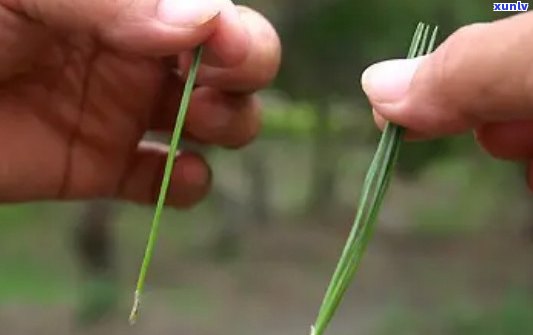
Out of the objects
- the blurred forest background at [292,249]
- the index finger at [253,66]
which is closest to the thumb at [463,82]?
the index finger at [253,66]

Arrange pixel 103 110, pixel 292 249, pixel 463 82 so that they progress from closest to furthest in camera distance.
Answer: pixel 463 82
pixel 103 110
pixel 292 249

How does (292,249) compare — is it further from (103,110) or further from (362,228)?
(362,228)

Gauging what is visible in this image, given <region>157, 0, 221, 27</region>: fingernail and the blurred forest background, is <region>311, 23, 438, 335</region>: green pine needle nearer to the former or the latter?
<region>157, 0, 221, 27</region>: fingernail

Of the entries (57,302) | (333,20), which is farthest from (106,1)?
(57,302)

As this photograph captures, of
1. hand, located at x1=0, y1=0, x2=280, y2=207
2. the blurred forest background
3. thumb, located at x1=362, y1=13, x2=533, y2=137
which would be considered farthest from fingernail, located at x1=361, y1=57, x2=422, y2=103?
the blurred forest background

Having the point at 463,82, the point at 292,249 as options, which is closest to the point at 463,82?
the point at 463,82

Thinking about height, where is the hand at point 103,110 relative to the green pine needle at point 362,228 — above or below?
below

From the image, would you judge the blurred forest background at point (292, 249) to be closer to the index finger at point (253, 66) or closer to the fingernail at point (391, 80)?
the index finger at point (253, 66)

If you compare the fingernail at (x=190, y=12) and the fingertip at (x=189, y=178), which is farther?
the fingertip at (x=189, y=178)
